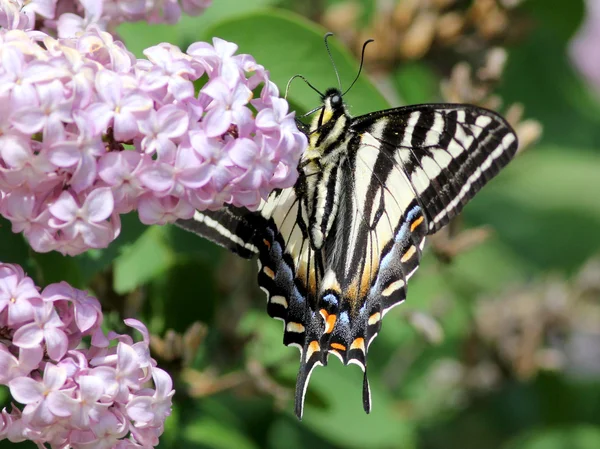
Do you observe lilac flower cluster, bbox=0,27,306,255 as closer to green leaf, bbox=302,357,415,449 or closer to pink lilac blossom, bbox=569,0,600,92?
green leaf, bbox=302,357,415,449

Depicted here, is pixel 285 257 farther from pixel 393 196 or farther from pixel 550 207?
pixel 550 207

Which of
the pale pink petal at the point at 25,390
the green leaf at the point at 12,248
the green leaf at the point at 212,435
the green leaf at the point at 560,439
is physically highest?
the pale pink petal at the point at 25,390

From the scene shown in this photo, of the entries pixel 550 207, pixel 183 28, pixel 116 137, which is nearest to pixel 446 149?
pixel 183 28

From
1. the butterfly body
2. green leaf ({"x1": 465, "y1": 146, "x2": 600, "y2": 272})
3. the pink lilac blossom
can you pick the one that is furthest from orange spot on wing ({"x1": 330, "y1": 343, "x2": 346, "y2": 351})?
the pink lilac blossom

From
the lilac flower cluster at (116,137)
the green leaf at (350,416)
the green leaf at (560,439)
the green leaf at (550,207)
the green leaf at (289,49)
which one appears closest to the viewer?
the lilac flower cluster at (116,137)

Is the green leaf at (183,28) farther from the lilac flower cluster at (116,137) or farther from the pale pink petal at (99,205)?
the pale pink petal at (99,205)

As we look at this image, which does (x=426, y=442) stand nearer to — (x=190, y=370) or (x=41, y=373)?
(x=190, y=370)

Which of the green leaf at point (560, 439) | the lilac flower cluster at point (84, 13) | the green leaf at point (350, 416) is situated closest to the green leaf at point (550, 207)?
the green leaf at point (560, 439)
